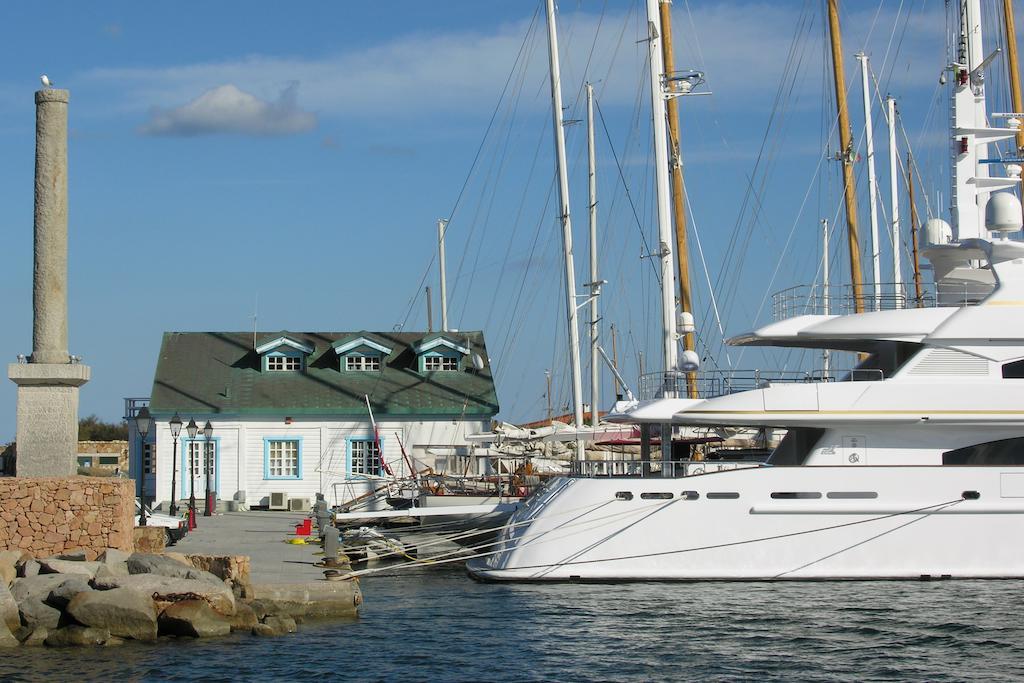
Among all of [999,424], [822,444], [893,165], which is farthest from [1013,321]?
[893,165]

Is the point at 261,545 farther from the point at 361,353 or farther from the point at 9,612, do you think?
the point at 361,353

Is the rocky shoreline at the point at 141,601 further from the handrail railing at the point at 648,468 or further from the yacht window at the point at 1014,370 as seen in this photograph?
the yacht window at the point at 1014,370

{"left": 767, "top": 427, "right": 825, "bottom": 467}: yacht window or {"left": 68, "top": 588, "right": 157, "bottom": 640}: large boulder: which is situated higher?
{"left": 767, "top": 427, "right": 825, "bottom": 467}: yacht window

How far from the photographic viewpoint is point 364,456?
127 ft

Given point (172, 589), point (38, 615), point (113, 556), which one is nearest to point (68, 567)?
point (113, 556)

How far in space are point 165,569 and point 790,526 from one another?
9880 millimetres

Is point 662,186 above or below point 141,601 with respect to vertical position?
above

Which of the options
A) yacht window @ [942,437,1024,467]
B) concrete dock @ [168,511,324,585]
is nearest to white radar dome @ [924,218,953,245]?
yacht window @ [942,437,1024,467]

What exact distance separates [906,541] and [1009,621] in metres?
3.49

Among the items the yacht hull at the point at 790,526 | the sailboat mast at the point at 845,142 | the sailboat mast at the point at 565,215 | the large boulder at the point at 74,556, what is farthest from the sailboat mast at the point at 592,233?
the large boulder at the point at 74,556

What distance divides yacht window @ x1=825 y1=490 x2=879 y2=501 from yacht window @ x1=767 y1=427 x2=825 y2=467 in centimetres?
86

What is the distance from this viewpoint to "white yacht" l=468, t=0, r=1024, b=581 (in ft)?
A: 74.0

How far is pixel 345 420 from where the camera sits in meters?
38.8

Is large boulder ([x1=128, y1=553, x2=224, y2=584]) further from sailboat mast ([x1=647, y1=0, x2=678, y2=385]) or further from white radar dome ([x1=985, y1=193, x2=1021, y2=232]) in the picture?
white radar dome ([x1=985, y1=193, x2=1021, y2=232])
